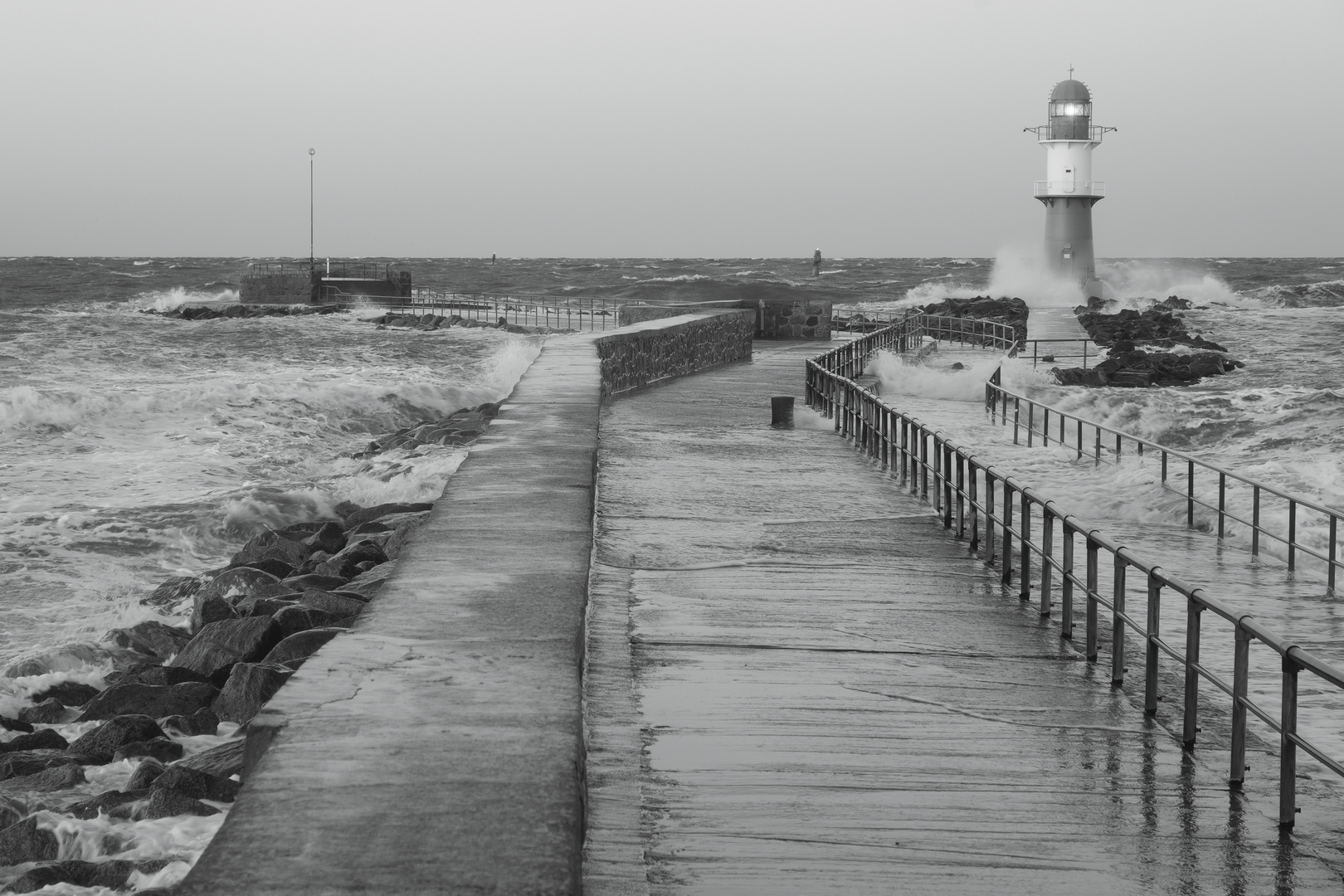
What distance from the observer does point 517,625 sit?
459 cm

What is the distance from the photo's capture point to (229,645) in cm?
730

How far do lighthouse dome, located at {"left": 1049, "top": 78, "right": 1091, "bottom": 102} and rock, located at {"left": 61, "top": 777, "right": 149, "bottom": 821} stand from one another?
54272 millimetres

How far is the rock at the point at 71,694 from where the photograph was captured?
24.5ft

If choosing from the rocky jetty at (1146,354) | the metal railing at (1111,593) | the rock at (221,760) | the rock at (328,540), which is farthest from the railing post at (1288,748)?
the rocky jetty at (1146,354)

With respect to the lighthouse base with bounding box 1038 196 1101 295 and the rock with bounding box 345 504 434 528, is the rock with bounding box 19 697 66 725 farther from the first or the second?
the lighthouse base with bounding box 1038 196 1101 295

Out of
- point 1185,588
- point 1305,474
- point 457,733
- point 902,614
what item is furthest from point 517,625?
point 1305,474

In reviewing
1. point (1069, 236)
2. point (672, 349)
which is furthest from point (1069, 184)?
point (672, 349)

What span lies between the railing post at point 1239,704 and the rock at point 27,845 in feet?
13.4

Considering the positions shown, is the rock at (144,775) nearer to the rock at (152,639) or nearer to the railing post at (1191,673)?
the rock at (152,639)

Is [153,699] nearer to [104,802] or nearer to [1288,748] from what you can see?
[104,802]

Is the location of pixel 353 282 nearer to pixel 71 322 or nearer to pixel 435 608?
pixel 71 322

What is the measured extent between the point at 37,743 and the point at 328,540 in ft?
16.0

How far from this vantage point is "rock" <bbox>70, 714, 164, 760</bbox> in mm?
5941

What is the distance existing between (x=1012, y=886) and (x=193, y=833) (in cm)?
284
